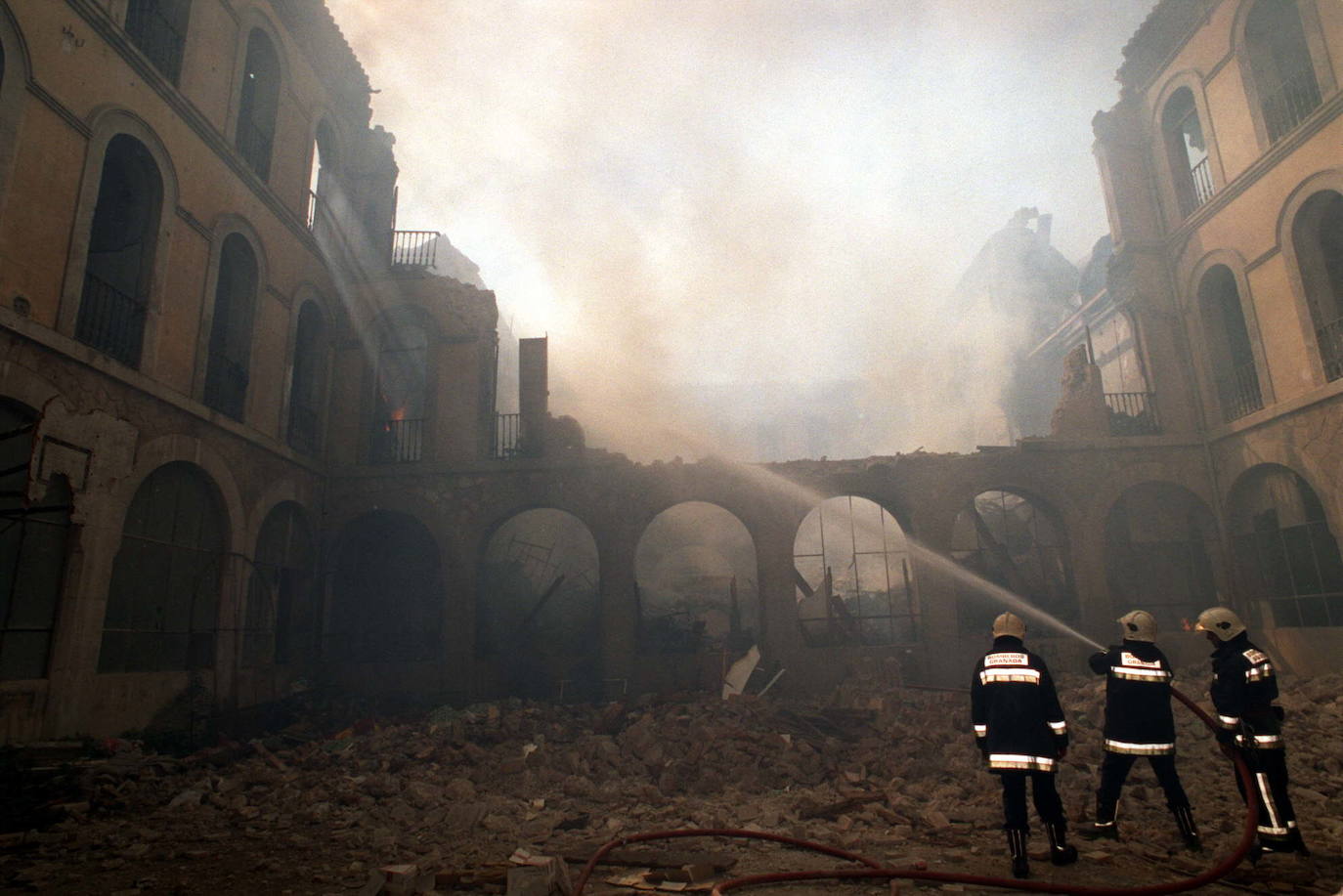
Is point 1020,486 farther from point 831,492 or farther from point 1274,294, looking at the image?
point 1274,294

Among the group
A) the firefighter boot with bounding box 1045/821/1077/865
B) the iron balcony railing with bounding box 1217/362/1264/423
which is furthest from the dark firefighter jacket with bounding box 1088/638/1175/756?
the iron balcony railing with bounding box 1217/362/1264/423

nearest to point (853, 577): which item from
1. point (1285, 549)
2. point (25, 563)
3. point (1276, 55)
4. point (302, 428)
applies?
point (1285, 549)

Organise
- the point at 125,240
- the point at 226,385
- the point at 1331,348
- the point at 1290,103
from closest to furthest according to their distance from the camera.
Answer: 1. the point at 125,240
2. the point at 226,385
3. the point at 1331,348
4. the point at 1290,103

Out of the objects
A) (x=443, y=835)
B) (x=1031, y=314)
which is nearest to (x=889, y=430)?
(x=1031, y=314)

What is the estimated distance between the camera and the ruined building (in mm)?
9141

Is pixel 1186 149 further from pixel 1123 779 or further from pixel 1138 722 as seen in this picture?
pixel 1123 779

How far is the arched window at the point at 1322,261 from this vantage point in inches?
508

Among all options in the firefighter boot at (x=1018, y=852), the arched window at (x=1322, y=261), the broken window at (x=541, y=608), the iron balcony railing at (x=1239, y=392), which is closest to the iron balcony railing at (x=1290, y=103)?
the arched window at (x=1322, y=261)

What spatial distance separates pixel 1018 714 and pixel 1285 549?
1197 centimetres

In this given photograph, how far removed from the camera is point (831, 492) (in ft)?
51.1

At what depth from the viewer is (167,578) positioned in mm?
10922

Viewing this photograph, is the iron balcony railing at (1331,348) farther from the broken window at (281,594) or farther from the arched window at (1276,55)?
the broken window at (281,594)

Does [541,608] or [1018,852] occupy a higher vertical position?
[541,608]

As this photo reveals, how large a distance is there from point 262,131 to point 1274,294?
17974 mm
